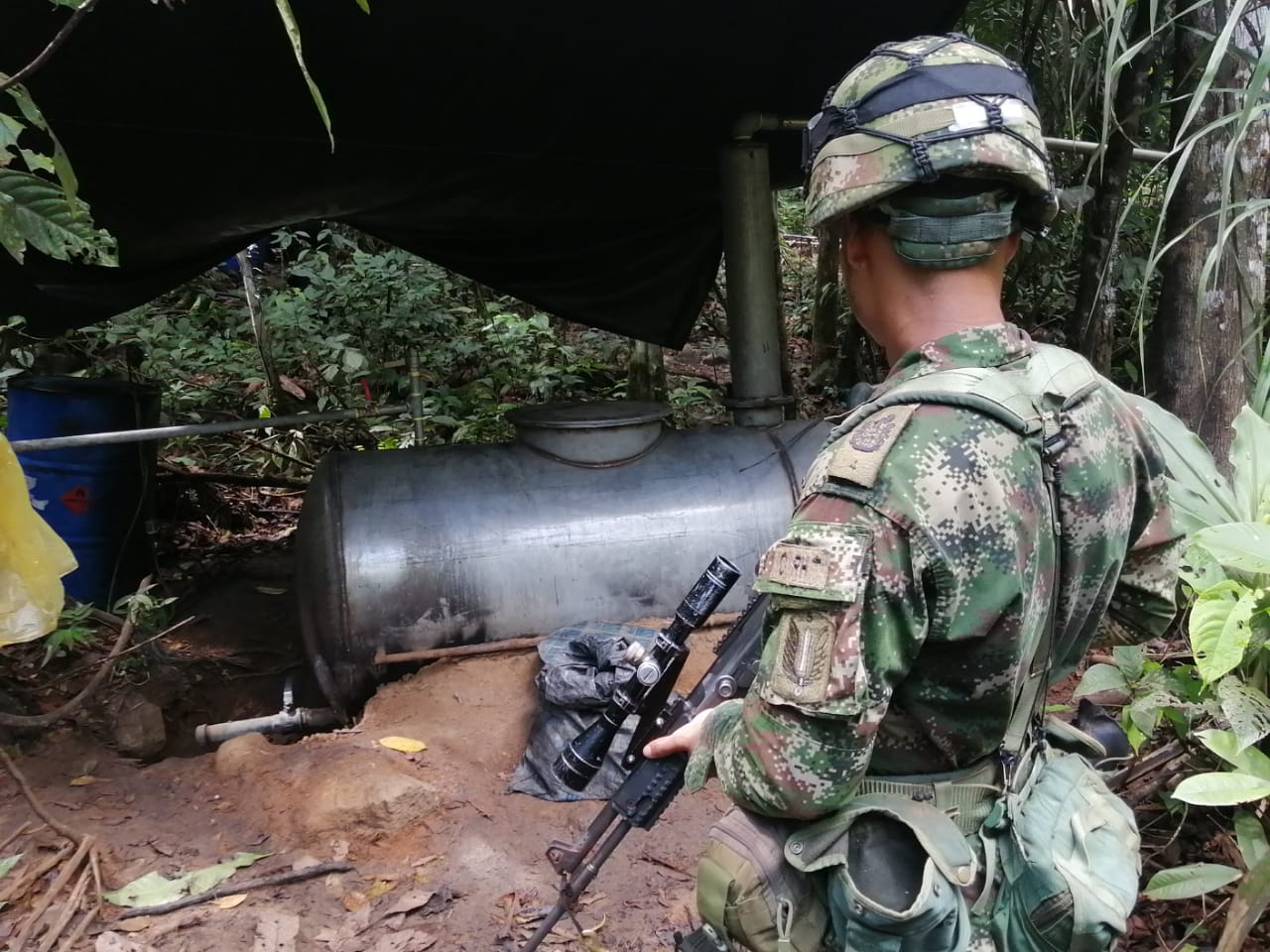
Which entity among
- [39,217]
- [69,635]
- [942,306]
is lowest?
[69,635]

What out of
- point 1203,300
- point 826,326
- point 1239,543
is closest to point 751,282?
point 1203,300

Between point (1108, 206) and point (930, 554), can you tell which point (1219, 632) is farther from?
point (1108, 206)

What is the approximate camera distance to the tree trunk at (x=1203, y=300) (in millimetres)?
3301

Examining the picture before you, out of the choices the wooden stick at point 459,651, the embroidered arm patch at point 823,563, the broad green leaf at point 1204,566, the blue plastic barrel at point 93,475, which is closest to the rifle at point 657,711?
the embroidered arm patch at point 823,563

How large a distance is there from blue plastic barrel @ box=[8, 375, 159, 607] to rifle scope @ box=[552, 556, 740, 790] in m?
3.66

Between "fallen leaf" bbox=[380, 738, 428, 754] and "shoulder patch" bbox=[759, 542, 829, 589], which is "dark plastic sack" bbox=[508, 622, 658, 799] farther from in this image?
"shoulder patch" bbox=[759, 542, 829, 589]

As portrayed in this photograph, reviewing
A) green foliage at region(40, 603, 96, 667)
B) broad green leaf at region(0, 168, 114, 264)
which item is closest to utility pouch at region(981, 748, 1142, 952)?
broad green leaf at region(0, 168, 114, 264)

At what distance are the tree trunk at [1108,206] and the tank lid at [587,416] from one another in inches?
72.1

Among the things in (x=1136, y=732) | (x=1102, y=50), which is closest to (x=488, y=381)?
(x=1102, y=50)

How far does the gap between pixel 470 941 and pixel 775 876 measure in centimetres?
154

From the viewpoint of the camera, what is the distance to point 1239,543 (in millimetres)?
1908

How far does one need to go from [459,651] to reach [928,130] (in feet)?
9.13

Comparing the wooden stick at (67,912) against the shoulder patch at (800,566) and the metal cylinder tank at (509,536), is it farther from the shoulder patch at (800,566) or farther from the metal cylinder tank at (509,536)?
the shoulder patch at (800,566)

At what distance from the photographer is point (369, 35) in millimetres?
3541
